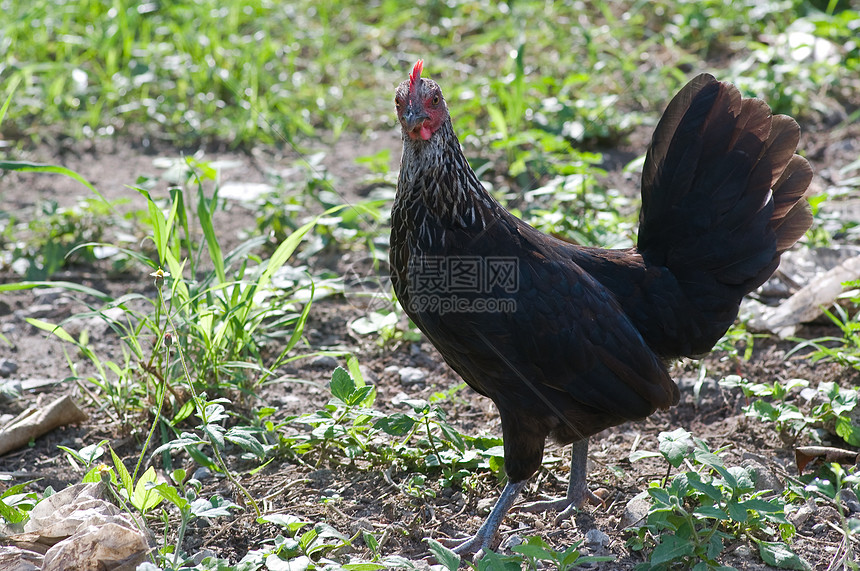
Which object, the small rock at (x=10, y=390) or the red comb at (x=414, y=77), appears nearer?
the red comb at (x=414, y=77)

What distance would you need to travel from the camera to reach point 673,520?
293 cm

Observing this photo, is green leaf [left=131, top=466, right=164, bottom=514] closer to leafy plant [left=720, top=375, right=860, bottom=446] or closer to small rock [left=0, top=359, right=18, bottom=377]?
small rock [left=0, top=359, right=18, bottom=377]

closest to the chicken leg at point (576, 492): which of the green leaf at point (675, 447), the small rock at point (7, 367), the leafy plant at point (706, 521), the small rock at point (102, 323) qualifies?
the leafy plant at point (706, 521)

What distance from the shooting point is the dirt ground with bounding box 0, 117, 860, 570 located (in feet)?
10.5

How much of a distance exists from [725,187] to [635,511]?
1.37m

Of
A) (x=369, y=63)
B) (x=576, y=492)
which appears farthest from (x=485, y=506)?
(x=369, y=63)

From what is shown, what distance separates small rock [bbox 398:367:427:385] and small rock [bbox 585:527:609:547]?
131 cm

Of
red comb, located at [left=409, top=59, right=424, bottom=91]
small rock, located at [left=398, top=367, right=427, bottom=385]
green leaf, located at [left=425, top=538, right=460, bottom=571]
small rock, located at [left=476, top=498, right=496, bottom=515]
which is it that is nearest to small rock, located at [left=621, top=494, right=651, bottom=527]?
small rock, located at [left=476, top=498, right=496, bottom=515]

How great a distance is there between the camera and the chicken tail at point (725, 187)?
3361mm

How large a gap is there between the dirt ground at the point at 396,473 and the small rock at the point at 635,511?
0.05 m

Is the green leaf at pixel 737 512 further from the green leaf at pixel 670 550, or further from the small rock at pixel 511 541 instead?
the small rock at pixel 511 541

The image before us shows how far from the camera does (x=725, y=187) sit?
3367 millimetres

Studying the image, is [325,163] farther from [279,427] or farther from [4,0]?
[4,0]

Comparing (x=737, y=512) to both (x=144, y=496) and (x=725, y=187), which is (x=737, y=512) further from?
(x=144, y=496)
